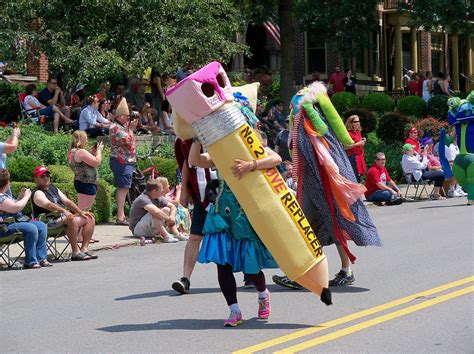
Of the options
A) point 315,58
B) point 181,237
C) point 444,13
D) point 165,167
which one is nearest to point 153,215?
point 181,237

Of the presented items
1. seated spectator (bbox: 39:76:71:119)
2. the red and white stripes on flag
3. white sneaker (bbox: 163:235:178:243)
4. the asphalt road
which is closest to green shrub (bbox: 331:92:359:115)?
the red and white stripes on flag

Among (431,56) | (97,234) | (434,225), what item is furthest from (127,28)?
(431,56)

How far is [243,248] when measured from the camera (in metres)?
8.61

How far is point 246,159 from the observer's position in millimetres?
8336

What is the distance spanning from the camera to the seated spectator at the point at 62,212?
13516 mm

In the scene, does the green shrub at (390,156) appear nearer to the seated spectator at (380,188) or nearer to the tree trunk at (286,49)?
the tree trunk at (286,49)

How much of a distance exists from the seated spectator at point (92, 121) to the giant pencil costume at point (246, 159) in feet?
41.1

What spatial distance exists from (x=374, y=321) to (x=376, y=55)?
32962 millimetres

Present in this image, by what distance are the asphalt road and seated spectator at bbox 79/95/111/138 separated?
7.18m

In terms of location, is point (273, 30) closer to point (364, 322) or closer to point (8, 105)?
point (8, 105)

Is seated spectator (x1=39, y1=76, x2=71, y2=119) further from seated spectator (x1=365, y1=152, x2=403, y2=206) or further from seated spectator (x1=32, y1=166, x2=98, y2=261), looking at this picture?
seated spectator (x1=32, y1=166, x2=98, y2=261)

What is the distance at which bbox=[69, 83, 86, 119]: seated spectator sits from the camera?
22.9m

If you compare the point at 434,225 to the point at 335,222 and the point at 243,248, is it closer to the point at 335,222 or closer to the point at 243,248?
the point at 335,222

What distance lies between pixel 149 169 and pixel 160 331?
970cm
